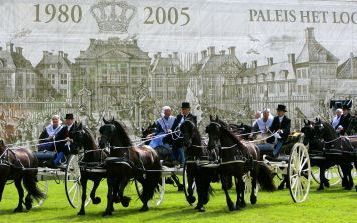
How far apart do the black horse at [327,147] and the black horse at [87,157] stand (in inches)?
189

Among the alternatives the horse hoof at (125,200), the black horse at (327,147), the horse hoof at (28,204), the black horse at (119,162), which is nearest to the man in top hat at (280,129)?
the black horse at (327,147)

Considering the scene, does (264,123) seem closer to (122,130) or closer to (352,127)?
(352,127)

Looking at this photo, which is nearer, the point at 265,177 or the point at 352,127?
the point at 265,177

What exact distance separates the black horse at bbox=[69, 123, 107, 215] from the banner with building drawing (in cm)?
1586

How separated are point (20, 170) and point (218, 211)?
3.59 m

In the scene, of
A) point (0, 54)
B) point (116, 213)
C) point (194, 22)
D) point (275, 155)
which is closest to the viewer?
point (116, 213)

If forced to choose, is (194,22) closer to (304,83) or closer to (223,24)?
(223,24)

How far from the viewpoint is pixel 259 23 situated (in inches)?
1247

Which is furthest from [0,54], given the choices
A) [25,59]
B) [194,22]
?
[194,22]

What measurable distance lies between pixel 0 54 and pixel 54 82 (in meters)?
2.35

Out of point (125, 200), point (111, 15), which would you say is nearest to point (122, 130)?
point (125, 200)

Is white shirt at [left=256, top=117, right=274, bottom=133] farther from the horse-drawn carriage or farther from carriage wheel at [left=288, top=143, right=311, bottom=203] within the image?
the horse-drawn carriage

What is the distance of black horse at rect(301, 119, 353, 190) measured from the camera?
15.2 meters

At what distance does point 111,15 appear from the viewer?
2947cm
